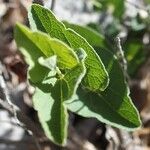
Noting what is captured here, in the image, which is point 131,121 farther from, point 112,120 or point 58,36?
point 58,36

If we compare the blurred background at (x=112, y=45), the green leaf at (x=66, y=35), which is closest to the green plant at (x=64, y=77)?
the green leaf at (x=66, y=35)

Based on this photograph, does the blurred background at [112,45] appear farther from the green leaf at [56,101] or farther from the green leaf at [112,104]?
the green leaf at [56,101]

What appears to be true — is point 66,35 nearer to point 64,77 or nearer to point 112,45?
point 64,77

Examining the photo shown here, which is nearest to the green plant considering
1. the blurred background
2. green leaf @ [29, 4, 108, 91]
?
green leaf @ [29, 4, 108, 91]

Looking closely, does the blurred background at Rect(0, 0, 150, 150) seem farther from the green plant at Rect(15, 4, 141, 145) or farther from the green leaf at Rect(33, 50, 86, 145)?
the green leaf at Rect(33, 50, 86, 145)

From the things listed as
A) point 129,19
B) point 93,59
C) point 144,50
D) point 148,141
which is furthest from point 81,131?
point 93,59

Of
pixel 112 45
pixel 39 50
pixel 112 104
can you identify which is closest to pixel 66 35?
pixel 39 50

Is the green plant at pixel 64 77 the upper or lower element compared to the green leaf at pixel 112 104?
upper

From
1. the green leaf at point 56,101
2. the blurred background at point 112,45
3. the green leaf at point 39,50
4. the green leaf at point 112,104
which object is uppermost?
the green leaf at point 39,50
